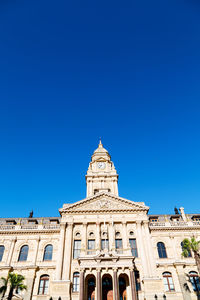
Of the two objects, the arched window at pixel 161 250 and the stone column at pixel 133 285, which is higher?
the arched window at pixel 161 250

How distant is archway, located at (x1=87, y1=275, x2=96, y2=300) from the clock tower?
1763cm

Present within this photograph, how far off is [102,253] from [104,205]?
8.71 meters

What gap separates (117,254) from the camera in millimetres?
30859

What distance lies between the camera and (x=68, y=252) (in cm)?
3331

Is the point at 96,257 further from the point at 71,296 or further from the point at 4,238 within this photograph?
the point at 4,238

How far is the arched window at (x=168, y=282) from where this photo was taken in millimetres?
31391

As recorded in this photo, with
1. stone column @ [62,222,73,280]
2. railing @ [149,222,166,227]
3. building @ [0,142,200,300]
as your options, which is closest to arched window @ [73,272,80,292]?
building @ [0,142,200,300]

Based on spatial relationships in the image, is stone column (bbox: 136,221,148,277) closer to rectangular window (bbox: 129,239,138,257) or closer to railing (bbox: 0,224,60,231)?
rectangular window (bbox: 129,239,138,257)

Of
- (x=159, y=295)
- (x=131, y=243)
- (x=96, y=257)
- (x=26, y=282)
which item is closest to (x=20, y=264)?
(x=26, y=282)

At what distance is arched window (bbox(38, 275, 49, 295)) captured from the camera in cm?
3128

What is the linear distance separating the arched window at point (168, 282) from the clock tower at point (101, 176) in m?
17.9

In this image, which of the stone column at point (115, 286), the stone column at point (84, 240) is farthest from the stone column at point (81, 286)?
the stone column at point (115, 286)

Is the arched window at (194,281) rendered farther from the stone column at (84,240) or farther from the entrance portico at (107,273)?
the stone column at (84,240)

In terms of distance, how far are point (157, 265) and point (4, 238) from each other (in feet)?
85.9
